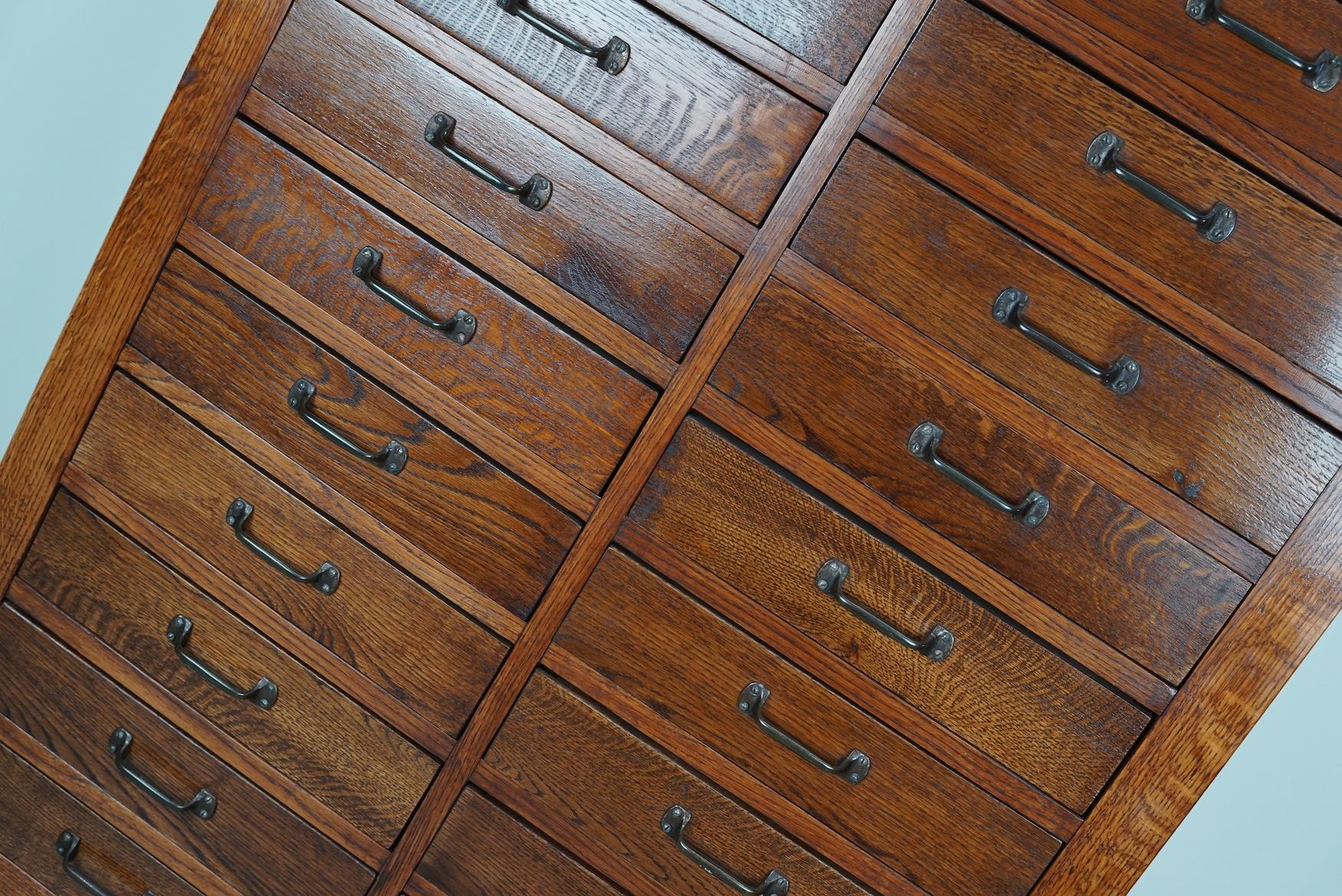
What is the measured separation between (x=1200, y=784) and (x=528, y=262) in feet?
2.95

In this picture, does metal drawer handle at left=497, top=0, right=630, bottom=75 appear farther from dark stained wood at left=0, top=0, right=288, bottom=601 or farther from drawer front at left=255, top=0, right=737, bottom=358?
dark stained wood at left=0, top=0, right=288, bottom=601

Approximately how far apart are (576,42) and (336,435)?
0.50 m

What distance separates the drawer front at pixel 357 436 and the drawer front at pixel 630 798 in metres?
0.14

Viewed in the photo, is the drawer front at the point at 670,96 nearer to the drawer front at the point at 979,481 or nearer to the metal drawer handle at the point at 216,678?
the drawer front at the point at 979,481

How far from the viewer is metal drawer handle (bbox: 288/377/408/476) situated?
1400 mm

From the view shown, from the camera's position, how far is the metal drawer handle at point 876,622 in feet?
4.35

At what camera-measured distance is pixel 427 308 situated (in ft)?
4.54

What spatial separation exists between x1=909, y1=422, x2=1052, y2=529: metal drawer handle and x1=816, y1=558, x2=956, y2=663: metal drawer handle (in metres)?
0.14

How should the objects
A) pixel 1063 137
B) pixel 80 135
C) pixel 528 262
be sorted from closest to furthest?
pixel 1063 137 → pixel 528 262 → pixel 80 135

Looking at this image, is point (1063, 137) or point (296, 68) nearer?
point (1063, 137)

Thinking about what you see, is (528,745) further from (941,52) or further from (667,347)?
(941,52)

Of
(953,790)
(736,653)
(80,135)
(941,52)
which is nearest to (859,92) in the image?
(941,52)

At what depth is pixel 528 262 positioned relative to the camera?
135 centimetres

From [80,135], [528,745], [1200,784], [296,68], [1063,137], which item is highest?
[1063,137]
